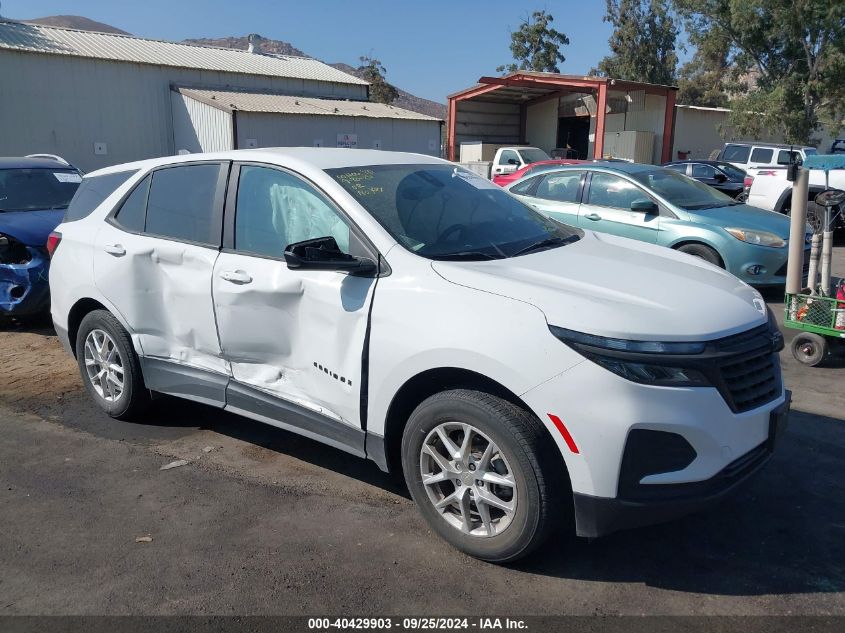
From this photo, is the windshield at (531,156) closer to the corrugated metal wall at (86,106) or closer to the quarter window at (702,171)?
the quarter window at (702,171)

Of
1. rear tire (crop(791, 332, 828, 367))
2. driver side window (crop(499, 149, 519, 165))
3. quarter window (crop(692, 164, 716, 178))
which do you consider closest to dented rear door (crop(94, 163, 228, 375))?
rear tire (crop(791, 332, 828, 367))

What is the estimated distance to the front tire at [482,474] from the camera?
2.85 m

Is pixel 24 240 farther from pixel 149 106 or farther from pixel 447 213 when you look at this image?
pixel 149 106

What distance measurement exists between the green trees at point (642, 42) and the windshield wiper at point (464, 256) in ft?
182

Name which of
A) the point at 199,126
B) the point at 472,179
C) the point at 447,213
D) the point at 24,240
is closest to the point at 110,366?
the point at 447,213

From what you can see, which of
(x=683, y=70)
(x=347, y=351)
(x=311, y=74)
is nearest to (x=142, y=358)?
(x=347, y=351)

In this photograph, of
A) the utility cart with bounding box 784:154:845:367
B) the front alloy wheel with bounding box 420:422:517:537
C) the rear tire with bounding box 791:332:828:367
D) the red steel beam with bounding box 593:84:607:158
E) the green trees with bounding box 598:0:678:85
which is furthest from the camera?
the green trees with bounding box 598:0:678:85

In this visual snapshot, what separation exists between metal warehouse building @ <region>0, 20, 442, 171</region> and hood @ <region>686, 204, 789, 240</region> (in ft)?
57.6

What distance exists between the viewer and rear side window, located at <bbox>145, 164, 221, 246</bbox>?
414 centimetres

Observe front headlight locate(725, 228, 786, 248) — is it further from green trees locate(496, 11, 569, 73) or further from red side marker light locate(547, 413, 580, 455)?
green trees locate(496, 11, 569, 73)

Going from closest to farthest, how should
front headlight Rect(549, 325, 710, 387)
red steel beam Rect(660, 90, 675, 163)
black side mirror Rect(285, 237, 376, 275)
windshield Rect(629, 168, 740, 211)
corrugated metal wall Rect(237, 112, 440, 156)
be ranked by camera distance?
front headlight Rect(549, 325, 710, 387) < black side mirror Rect(285, 237, 376, 275) < windshield Rect(629, 168, 740, 211) < corrugated metal wall Rect(237, 112, 440, 156) < red steel beam Rect(660, 90, 675, 163)

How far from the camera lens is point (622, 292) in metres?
Result: 3.05

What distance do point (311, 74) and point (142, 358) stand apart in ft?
90.2

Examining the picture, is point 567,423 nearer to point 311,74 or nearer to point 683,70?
point 311,74
